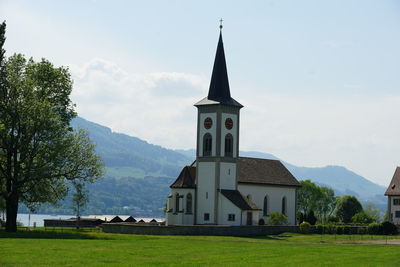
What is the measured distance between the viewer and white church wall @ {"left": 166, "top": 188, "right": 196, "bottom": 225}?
92688 millimetres

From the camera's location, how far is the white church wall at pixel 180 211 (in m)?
92.7

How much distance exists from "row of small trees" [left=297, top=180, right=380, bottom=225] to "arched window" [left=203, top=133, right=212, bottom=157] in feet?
114

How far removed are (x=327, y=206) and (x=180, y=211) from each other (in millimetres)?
68238

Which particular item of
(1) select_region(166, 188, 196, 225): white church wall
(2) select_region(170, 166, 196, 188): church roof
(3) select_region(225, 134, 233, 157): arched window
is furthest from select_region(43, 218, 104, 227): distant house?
(3) select_region(225, 134, 233, 157): arched window

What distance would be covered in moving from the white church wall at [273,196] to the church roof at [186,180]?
7104 millimetres

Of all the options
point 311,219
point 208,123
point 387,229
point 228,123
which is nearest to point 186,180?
point 208,123

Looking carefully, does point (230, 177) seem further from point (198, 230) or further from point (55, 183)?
point (55, 183)

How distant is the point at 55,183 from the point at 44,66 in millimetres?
11897

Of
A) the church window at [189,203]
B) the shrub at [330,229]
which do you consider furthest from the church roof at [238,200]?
the shrub at [330,229]

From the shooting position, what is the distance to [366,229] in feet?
285

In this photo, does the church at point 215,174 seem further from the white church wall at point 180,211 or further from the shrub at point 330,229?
the shrub at point 330,229

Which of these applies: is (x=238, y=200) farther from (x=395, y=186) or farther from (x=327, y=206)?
(x=327, y=206)

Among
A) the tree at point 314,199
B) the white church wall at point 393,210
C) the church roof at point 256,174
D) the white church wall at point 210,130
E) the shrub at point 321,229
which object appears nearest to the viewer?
the shrub at point 321,229

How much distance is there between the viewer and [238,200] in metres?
92.4
